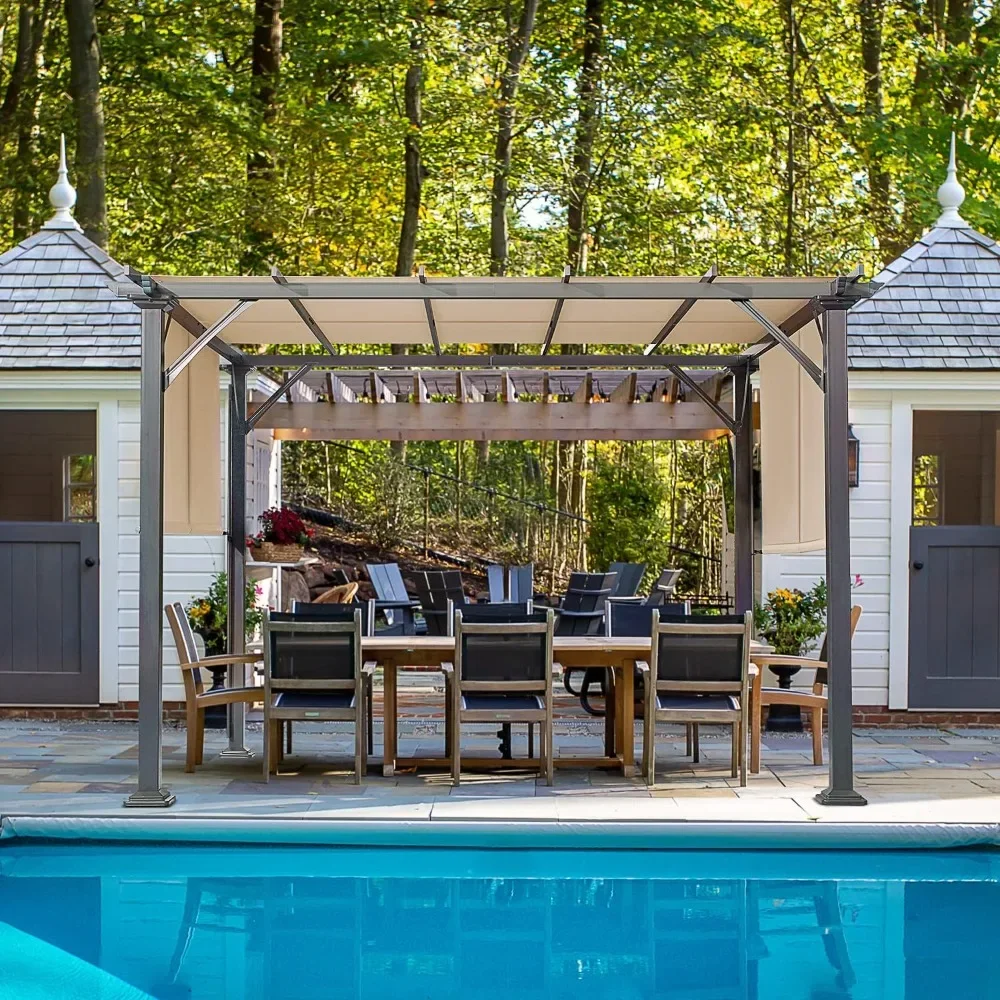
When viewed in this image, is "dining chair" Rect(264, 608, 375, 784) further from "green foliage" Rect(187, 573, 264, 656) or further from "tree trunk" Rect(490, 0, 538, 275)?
"tree trunk" Rect(490, 0, 538, 275)

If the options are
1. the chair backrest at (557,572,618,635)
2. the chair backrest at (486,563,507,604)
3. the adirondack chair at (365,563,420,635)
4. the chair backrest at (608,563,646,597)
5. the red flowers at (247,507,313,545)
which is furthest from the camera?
the chair backrest at (608,563,646,597)

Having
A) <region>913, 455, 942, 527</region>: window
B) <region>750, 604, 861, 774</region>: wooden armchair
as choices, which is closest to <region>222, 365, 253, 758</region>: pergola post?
<region>750, 604, 861, 774</region>: wooden armchair

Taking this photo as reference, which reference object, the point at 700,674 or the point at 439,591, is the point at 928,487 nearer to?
the point at 439,591

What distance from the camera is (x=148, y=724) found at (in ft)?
23.0

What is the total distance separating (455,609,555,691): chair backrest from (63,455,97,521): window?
6230 millimetres

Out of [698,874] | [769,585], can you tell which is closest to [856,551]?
[769,585]

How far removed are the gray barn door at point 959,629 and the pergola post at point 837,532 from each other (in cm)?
320

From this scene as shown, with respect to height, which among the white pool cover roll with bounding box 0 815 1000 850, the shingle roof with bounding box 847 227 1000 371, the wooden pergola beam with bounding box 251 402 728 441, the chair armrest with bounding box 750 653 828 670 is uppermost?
the shingle roof with bounding box 847 227 1000 371

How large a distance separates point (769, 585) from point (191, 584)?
459cm

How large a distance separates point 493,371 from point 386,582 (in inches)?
128

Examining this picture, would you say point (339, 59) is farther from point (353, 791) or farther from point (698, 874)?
point (698, 874)

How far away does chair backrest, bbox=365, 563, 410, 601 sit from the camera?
45.6ft

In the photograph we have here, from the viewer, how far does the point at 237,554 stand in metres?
9.07

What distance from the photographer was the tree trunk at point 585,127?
1925cm
